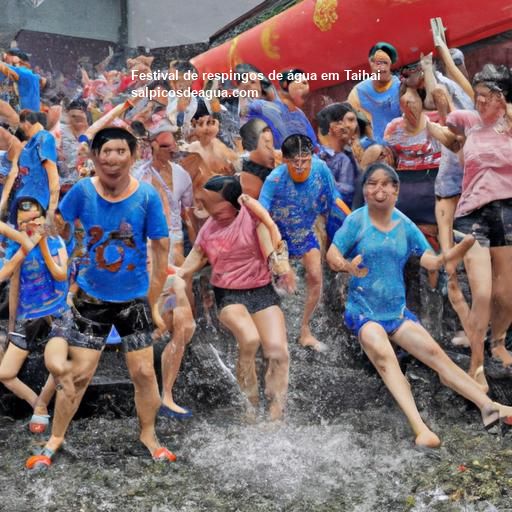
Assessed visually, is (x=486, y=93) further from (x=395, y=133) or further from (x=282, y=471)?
(x=282, y=471)

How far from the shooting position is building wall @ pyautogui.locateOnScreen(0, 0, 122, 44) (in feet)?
72.3

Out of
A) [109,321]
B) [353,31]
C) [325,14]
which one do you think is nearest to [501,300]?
[109,321]

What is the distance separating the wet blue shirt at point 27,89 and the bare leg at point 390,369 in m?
3.67

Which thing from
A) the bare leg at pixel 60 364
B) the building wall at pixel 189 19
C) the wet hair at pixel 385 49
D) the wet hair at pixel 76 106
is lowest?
the bare leg at pixel 60 364

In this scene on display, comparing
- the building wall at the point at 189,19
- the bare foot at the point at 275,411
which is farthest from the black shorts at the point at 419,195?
the building wall at the point at 189,19

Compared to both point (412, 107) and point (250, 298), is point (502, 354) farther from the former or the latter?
point (412, 107)

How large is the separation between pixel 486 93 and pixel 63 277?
3026 mm

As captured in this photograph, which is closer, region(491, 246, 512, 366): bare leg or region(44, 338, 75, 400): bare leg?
region(44, 338, 75, 400): bare leg

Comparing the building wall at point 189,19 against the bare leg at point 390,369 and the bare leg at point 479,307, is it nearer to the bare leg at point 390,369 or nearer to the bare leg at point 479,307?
the bare leg at point 479,307

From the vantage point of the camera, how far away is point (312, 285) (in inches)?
244

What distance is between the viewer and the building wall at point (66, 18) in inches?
A: 867

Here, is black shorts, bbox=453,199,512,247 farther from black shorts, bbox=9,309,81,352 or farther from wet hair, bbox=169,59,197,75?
wet hair, bbox=169,59,197,75

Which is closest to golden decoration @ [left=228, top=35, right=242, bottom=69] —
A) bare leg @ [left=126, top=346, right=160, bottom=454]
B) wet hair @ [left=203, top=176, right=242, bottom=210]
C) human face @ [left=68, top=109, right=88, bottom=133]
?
human face @ [left=68, top=109, right=88, bottom=133]

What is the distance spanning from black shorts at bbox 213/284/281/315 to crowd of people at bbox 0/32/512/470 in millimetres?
13
